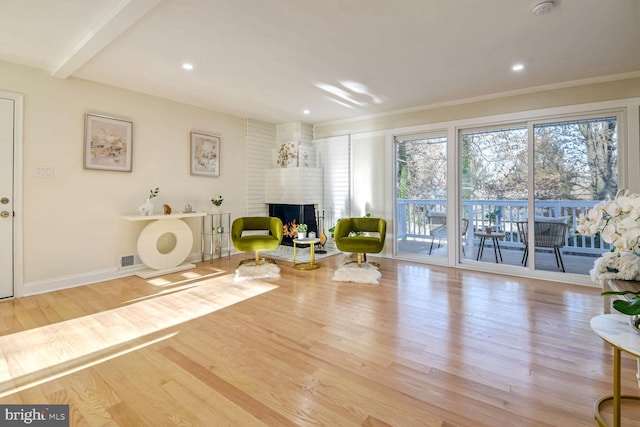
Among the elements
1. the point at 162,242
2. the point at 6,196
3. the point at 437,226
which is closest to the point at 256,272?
the point at 162,242

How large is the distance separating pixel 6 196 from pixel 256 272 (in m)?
2.83

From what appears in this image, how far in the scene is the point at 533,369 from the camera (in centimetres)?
190

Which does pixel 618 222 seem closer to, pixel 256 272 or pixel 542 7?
pixel 542 7

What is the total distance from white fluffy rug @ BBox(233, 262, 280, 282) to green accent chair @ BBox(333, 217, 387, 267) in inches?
39.1

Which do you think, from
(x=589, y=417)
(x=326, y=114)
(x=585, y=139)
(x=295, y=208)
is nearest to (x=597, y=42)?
(x=585, y=139)

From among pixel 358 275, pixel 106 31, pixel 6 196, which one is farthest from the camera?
pixel 358 275

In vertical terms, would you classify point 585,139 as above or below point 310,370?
above

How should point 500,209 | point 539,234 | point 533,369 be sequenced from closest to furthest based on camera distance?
1. point 533,369
2. point 539,234
3. point 500,209

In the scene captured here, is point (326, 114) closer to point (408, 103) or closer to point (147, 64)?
point (408, 103)

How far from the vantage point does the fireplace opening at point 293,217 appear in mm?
5598

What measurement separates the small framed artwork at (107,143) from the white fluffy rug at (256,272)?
207cm

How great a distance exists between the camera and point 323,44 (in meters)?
2.84

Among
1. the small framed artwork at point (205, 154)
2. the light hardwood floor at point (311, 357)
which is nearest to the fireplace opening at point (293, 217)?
the small framed artwork at point (205, 154)

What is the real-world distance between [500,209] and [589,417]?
327cm
